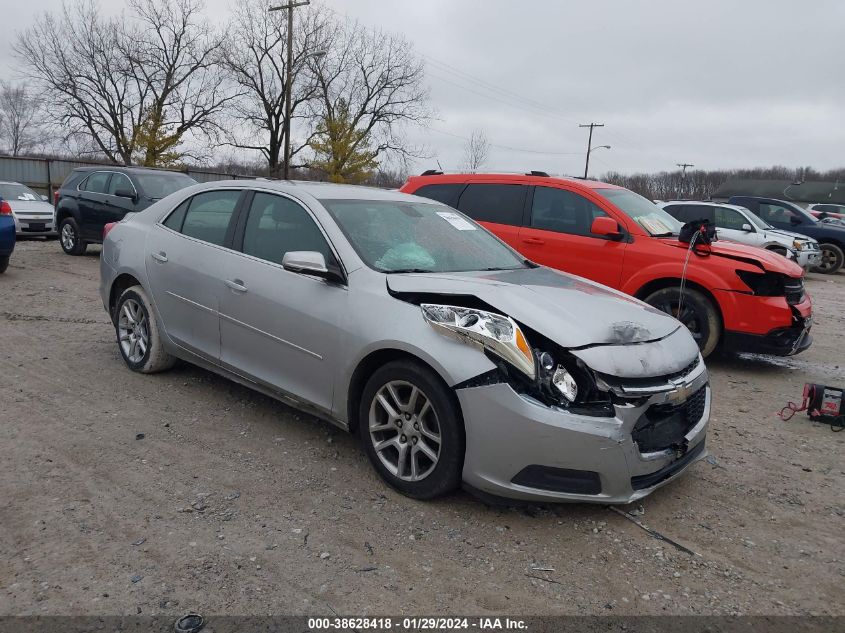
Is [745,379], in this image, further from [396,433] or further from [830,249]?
[830,249]

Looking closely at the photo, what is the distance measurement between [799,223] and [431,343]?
17520 mm

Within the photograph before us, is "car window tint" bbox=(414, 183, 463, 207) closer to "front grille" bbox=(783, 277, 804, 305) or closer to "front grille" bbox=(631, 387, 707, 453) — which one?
"front grille" bbox=(783, 277, 804, 305)

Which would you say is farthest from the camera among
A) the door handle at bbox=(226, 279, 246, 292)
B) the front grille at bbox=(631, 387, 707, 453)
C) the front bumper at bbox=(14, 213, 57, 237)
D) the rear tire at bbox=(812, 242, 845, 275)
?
the rear tire at bbox=(812, 242, 845, 275)

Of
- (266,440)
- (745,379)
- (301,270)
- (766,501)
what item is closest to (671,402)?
(766,501)

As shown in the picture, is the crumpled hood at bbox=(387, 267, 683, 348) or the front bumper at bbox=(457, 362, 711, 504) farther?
the crumpled hood at bbox=(387, 267, 683, 348)

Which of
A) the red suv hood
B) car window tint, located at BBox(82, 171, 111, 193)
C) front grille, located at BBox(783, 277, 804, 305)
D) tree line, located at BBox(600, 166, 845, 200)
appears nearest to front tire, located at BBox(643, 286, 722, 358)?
the red suv hood

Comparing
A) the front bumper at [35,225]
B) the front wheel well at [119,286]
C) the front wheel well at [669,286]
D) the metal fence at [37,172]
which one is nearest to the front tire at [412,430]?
the front wheel well at [119,286]

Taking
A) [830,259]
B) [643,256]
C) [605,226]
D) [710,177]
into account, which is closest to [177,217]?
[605,226]

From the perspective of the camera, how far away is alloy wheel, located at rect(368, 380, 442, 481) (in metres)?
3.17

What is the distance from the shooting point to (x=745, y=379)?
6.07 metres

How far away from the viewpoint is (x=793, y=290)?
6164 millimetres

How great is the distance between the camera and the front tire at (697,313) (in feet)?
20.2

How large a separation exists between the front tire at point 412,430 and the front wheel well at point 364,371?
52mm

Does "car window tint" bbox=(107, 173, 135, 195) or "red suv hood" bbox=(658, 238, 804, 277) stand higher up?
"car window tint" bbox=(107, 173, 135, 195)
